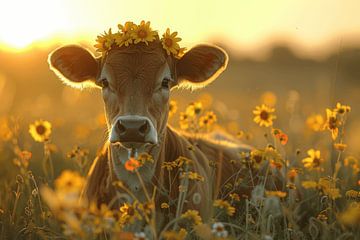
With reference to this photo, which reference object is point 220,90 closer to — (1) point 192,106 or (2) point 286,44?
(1) point 192,106

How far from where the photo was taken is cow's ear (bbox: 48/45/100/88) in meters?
6.50

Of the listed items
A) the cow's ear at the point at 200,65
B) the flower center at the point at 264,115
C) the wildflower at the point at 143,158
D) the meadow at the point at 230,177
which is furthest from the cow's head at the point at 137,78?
the flower center at the point at 264,115

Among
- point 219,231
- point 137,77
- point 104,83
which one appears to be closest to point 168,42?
point 137,77

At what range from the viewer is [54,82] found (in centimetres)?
2170

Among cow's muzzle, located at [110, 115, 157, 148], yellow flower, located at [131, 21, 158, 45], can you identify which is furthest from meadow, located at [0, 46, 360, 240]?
yellow flower, located at [131, 21, 158, 45]

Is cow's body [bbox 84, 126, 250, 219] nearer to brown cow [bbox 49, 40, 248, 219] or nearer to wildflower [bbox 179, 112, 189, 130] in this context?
brown cow [bbox 49, 40, 248, 219]

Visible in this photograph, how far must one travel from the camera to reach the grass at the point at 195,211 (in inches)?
134

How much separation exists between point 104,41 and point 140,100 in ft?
2.38

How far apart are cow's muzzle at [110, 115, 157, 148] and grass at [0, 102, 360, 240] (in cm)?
32

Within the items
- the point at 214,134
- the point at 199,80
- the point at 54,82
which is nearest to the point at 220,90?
the point at 54,82

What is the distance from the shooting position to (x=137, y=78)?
598 centimetres

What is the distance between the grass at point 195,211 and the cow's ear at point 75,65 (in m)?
0.75

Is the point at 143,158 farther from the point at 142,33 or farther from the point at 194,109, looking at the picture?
the point at 194,109

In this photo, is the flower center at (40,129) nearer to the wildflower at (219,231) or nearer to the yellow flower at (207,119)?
the yellow flower at (207,119)
